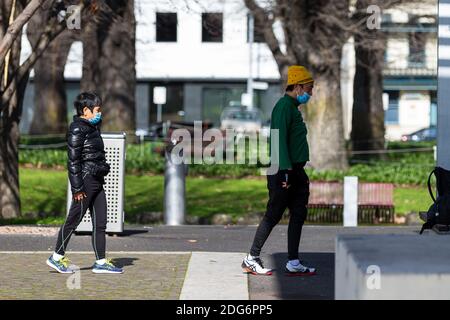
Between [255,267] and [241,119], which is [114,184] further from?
[241,119]

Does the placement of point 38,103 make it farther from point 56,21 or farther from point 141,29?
point 56,21

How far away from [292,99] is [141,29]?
54474mm

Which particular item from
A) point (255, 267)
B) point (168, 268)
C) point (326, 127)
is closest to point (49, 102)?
point (326, 127)

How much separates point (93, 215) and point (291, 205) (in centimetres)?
187

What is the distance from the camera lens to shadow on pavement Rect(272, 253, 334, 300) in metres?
10.1

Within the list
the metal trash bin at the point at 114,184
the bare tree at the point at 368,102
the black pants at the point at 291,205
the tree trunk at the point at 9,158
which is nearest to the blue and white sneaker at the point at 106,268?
the black pants at the point at 291,205

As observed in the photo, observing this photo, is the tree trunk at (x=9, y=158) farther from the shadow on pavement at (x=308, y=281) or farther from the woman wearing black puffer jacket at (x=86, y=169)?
the woman wearing black puffer jacket at (x=86, y=169)

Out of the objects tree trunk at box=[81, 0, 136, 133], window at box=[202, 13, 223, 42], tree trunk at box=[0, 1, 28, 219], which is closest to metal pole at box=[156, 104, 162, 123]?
tree trunk at box=[81, 0, 136, 133]

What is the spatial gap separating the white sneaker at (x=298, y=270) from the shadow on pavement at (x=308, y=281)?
0.06 m

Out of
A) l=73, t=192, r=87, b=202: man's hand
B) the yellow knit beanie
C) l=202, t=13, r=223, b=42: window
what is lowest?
l=73, t=192, r=87, b=202: man's hand

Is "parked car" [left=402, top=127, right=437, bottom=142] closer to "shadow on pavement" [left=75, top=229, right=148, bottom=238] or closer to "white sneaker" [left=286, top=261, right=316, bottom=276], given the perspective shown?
"shadow on pavement" [left=75, top=229, right=148, bottom=238]

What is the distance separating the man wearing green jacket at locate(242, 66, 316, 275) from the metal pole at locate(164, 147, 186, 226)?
27.1 feet

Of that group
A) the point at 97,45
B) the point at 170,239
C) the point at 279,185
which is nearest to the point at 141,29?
the point at 97,45

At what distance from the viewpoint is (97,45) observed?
123 ft
